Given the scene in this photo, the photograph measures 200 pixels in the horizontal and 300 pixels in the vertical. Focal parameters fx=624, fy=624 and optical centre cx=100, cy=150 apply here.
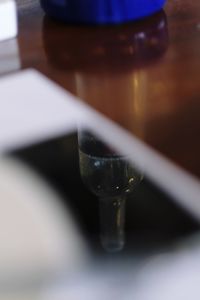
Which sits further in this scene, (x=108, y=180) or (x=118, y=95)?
(x=118, y=95)

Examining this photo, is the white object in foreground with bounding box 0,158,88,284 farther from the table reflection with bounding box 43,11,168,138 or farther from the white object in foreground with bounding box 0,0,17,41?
the white object in foreground with bounding box 0,0,17,41

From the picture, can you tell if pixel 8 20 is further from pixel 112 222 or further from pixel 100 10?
pixel 112 222

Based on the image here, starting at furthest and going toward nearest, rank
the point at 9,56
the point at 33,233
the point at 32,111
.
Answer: the point at 9,56 → the point at 32,111 → the point at 33,233

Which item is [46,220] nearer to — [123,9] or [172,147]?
[172,147]

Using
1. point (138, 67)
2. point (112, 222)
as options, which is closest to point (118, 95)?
point (138, 67)

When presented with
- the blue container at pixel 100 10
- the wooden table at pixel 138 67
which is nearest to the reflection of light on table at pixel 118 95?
the wooden table at pixel 138 67

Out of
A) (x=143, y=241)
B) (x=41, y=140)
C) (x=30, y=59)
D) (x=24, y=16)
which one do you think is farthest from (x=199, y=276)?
(x=24, y=16)
